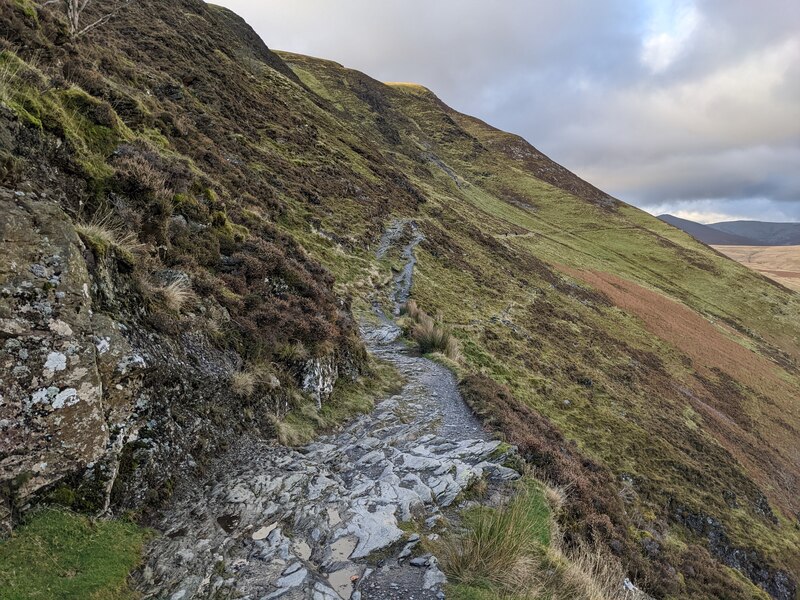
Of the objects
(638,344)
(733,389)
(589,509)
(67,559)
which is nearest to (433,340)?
(589,509)

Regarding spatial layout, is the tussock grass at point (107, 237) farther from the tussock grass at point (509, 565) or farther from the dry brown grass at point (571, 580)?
the dry brown grass at point (571, 580)

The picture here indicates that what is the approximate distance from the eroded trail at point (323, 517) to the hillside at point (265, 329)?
21cm

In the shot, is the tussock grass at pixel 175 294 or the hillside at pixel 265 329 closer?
the hillside at pixel 265 329

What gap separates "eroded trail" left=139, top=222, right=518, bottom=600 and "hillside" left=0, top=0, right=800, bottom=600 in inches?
8.3

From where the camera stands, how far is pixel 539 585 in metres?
5.63

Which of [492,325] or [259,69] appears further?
[259,69]

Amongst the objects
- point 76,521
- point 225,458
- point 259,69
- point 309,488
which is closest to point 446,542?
point 309,488

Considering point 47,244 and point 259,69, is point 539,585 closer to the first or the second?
point 47,244

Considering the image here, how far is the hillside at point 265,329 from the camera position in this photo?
5570mm

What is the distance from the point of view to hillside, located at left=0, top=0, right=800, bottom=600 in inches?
219

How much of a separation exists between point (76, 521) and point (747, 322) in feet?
247

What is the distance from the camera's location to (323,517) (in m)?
6.96

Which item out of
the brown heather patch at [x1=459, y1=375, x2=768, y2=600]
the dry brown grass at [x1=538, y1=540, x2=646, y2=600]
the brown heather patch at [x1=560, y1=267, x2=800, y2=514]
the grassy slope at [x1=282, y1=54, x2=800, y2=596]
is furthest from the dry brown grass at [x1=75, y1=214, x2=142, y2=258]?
the brown heather patch at [x1=560, y1=267, x2=800, y2=514]

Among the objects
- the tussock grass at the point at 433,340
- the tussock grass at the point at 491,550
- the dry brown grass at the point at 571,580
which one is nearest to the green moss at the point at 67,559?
the tussock grass at the point at 491,550
